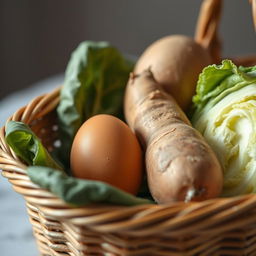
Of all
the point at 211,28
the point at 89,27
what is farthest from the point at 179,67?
the point at 89,27

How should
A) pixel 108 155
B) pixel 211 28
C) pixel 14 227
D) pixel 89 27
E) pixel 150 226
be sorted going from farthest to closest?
1. pixel 89 27
2. pixel 211 28
3. pixel 14 227
4. pixel 108 155
5. pixel 150 226

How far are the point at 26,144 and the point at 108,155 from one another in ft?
0.40

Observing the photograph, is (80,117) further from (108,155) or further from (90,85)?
(108,155)

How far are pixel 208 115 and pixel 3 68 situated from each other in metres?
1.40

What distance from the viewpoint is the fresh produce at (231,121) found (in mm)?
658

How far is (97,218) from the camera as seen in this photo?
1.65 ft

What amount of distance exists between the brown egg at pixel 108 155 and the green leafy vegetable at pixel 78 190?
10cm

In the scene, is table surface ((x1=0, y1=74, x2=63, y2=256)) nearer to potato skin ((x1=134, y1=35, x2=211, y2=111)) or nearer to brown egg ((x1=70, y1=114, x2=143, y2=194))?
brown egg ((x1=70, y1=114, x2=143, y2=194))

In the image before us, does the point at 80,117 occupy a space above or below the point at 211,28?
below

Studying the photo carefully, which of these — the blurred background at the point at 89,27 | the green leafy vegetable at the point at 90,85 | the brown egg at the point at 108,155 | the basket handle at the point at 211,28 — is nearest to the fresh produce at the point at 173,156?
the brown egg at the point at 108,155

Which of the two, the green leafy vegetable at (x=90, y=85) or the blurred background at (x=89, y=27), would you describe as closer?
the green leafy vegetable at (x=90, y=85)

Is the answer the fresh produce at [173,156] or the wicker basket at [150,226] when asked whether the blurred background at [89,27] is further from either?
the wicker basket at [150,226]

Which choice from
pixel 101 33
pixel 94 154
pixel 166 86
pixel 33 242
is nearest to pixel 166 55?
pixel 166 86

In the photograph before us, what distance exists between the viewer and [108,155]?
0.65m
